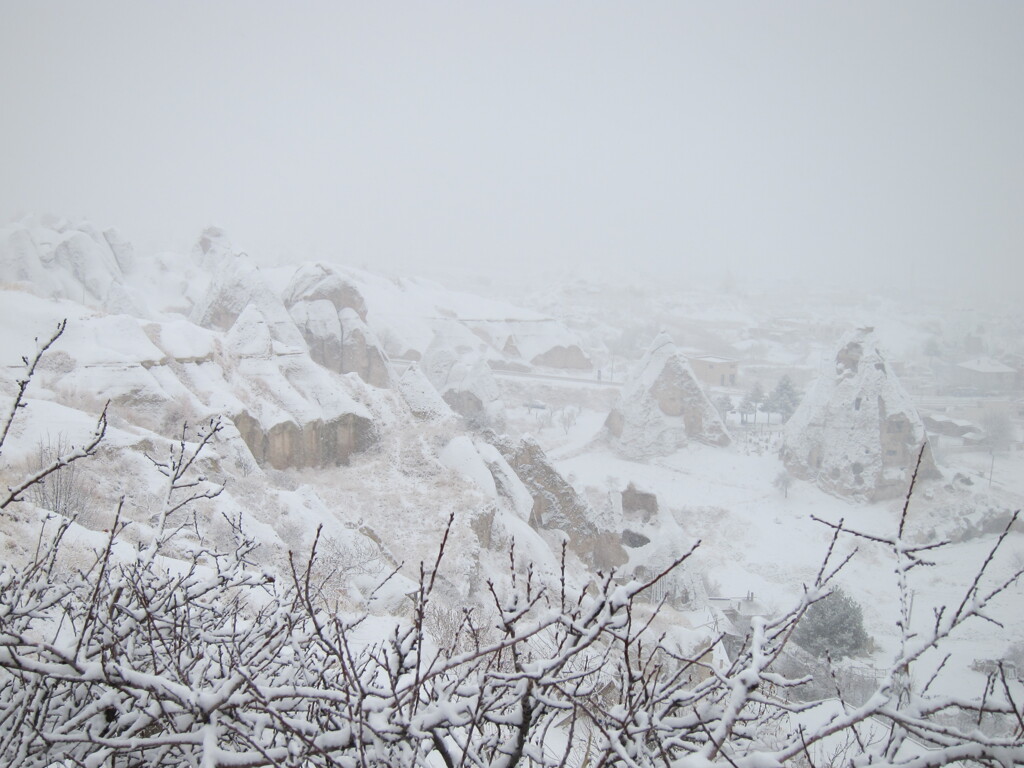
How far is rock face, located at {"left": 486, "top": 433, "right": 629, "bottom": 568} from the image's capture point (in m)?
15.5

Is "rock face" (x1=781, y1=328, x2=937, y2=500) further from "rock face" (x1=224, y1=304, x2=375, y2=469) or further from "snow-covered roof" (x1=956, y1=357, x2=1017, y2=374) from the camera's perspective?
"snow-covered roof" (x1=956, y1=357, x2=1017, y2=374)

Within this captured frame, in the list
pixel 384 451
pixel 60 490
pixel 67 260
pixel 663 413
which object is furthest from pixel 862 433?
pixel 67 260

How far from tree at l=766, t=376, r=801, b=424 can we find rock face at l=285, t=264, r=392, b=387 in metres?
25.4

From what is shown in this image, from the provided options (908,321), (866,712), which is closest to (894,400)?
(866,712)

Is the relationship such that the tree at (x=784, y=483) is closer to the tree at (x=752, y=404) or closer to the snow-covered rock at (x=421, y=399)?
the tree at (x=752, y=404)

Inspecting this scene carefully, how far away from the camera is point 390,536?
11891 mm

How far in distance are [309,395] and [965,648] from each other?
17916 mm

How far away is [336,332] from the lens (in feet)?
88.4

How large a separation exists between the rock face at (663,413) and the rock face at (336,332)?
1278cm

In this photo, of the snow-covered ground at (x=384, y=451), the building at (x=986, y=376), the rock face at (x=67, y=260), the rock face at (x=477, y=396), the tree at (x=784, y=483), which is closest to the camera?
the snow-covered ground at (x=384, y=451)

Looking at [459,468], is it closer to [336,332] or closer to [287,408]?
[287,408]

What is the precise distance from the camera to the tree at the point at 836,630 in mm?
13492

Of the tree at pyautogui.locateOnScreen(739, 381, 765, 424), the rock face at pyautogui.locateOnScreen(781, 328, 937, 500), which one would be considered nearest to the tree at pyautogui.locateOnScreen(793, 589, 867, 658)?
the rock face at pyautogui.locateOnScreen(781, 328, 937, 500)

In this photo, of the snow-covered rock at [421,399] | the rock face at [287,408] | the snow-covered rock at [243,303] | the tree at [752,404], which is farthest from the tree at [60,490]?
the tree at [752,404]
